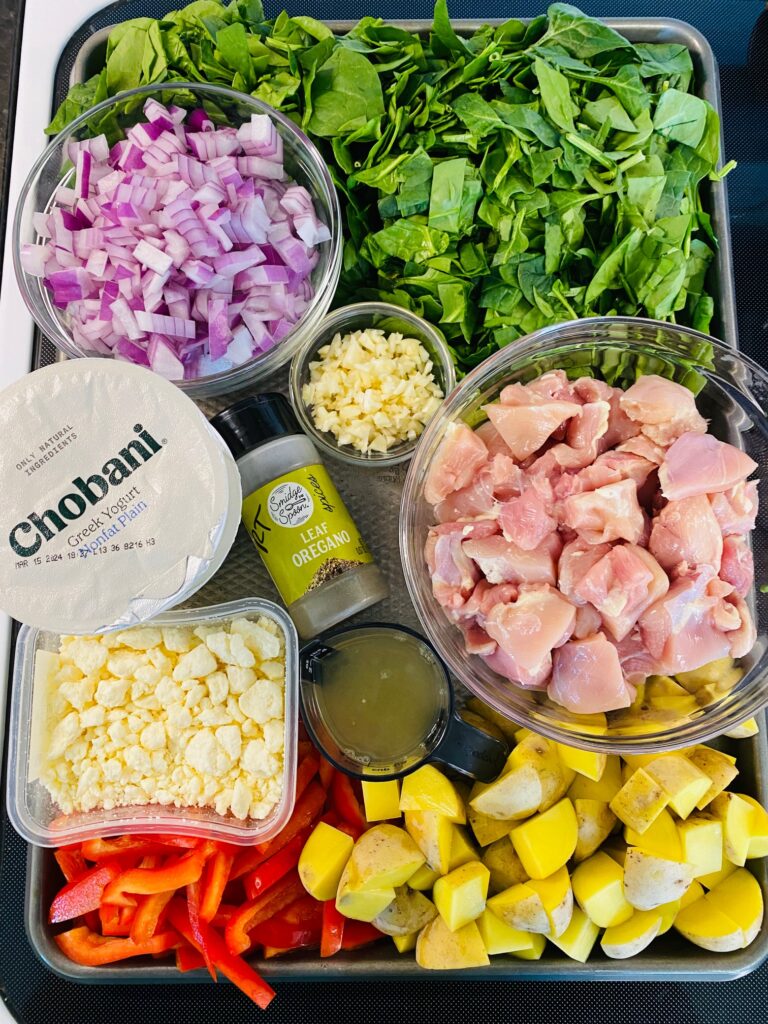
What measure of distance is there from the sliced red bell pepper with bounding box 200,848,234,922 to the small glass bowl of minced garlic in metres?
0.73

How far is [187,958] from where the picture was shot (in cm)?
150

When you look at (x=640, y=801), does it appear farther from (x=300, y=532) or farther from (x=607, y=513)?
(x=300, y=532)

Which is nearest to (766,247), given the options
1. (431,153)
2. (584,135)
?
(584,135)

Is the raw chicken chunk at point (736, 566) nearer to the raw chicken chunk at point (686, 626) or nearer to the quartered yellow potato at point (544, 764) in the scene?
the raw chicken chunk at point (686, 626)

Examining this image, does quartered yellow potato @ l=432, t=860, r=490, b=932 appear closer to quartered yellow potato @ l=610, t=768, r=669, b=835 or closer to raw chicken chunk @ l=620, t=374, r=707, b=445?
quartered yellow potato @ l=610, t=768, r=669, b=835

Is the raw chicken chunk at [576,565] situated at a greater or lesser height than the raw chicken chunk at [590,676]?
greater

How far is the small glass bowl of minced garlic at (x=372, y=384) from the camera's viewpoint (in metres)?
1.51

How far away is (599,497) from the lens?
1.20 m

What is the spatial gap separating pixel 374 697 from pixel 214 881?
408mm

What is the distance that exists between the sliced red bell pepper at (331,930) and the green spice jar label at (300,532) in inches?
21.2

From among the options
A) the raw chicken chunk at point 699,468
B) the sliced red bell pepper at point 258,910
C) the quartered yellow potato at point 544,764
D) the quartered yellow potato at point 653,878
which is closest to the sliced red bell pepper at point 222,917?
the sliced red bell pepper at point 258,910

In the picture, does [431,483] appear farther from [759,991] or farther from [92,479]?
[759,991]

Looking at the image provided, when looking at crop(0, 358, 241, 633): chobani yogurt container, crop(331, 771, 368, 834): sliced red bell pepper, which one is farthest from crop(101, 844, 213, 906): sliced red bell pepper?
crop(0, 358, 241, 633): chobani yogurt container

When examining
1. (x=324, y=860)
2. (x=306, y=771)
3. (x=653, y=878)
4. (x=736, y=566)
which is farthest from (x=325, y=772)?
(x=736, y=566)
